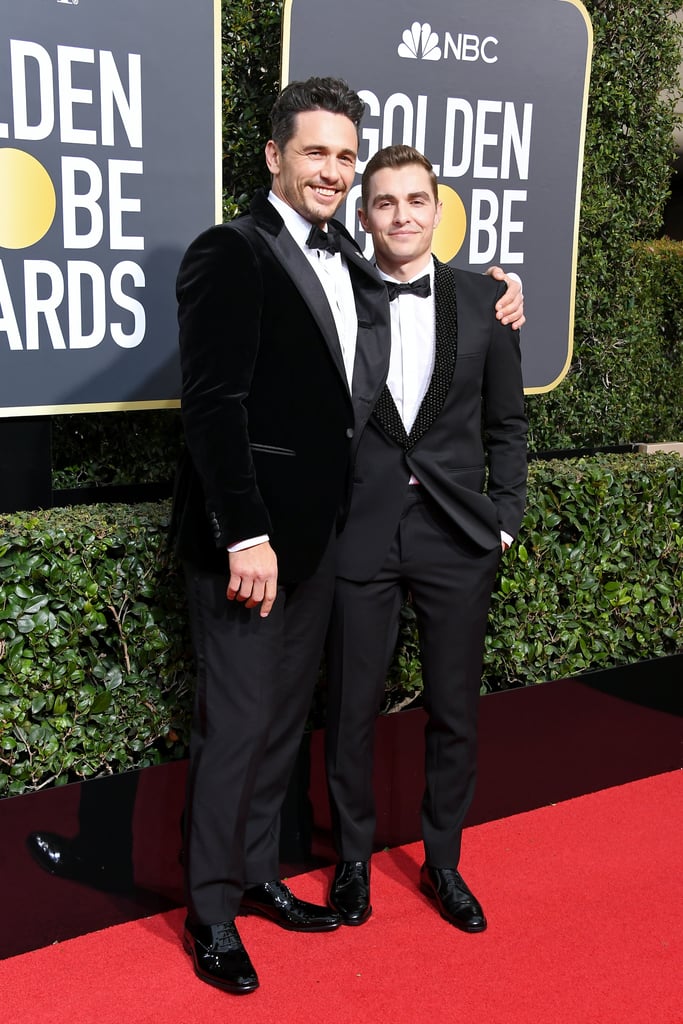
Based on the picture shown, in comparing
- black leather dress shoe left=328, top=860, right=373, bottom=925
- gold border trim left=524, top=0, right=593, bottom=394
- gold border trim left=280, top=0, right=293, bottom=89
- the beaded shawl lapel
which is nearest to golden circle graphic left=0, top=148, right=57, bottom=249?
gold border trim left=280, top=0, right=293, bottom=89

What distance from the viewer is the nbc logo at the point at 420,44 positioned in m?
3.63

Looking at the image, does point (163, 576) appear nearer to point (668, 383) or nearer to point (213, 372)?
point (213, 372)

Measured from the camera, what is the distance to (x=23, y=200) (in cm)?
301

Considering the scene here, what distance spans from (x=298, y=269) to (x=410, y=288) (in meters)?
0.39

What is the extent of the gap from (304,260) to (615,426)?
2709 millimetres

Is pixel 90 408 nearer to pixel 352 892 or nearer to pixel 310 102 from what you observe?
pixel 310 102

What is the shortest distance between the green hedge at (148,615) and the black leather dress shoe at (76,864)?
0.54ft

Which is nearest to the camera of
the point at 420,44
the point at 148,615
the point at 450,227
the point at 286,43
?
the point at 148,615

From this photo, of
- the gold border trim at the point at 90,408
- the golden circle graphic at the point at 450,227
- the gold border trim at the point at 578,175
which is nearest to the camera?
the gold border trim at the point at 90,408

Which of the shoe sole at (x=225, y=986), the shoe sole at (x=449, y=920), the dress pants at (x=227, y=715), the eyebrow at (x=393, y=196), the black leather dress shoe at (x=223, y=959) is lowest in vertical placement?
the shoe sole at (x=449, y=920)

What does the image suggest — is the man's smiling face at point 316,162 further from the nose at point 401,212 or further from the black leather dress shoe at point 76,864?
the black leather dress shoe at point 76,864

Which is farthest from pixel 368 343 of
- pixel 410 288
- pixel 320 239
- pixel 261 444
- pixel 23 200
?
pixel 23 200

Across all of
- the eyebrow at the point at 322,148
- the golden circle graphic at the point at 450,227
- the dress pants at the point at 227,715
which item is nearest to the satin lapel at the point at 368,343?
the eyebrow at the point at 322,148

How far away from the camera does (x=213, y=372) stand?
8.06ft
